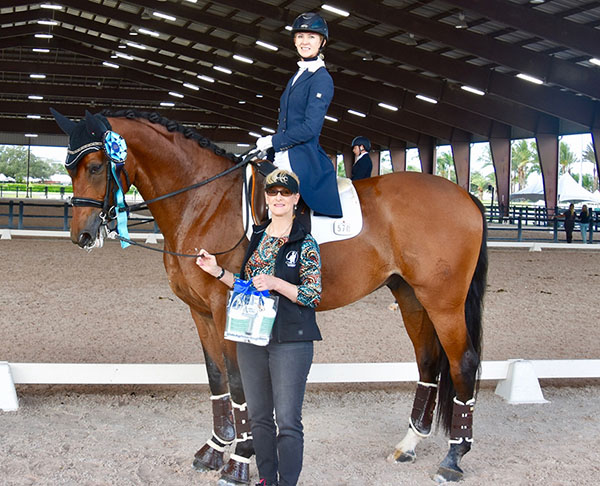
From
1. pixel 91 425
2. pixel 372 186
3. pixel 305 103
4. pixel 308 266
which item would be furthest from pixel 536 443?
pixel 91 425

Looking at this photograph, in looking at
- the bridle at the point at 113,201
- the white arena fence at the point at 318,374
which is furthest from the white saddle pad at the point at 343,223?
the white arena fence at the point at 318,374

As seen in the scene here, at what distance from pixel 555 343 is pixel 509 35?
36.1 feet

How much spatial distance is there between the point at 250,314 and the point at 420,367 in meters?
1.57

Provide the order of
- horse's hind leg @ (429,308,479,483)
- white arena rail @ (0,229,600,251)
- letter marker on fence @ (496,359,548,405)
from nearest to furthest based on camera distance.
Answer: horse's hind leg @ (429,308,479,483)
letter marker on fence @ (496,359,548,405)
white arena rail @ (0,229,600,251)

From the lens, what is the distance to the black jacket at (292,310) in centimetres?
221

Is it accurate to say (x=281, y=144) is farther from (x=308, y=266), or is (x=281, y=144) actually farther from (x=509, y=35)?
(x=509, y=35)

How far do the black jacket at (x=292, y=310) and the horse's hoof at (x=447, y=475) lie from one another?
119cm

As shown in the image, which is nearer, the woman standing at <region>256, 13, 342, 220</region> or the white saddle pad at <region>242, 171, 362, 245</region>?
the woman standing at <region>256, 13, 342, 220</region>

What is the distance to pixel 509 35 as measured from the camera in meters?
14.6

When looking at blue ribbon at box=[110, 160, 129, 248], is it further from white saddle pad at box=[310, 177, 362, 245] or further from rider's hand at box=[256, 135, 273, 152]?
white saddle pad at box=[310, 177, 362, 245]

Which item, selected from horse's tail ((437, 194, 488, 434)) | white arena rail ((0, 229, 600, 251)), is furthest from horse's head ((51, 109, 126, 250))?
white arena rail ((0, 229, 600, 251))

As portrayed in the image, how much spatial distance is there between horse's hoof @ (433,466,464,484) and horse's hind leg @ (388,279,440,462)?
0.76ft

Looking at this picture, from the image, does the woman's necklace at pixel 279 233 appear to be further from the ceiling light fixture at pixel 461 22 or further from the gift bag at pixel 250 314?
the ceiling light fixture at pixel 461 22

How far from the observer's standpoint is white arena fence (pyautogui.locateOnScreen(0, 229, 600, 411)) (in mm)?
3795
